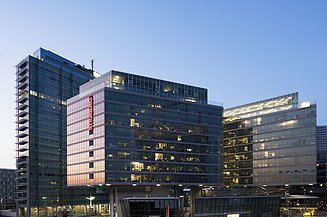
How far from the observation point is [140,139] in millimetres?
136875

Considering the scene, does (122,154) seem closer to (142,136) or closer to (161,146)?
(142,136)

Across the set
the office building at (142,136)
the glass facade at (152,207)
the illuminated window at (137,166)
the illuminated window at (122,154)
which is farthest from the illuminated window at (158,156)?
the glass facade at (152,207)

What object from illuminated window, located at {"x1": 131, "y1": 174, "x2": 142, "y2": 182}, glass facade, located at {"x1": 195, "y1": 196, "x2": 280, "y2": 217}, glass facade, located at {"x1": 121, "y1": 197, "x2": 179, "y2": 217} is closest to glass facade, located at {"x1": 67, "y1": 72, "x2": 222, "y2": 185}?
illuminated window, located at {"x1": 131, "y1": 174, "x2": 142, "y2": 182}

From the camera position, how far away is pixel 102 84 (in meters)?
142

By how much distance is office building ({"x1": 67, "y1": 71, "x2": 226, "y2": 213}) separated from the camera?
132m

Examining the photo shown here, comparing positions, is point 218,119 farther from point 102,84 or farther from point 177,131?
point 102,84

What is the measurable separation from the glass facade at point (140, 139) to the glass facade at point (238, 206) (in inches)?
1419

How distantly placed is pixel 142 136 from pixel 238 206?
1635 inches

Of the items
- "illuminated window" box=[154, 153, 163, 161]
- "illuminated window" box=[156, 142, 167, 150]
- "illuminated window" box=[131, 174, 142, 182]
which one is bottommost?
"illuminated window" box=[131, 174, 142, 182]

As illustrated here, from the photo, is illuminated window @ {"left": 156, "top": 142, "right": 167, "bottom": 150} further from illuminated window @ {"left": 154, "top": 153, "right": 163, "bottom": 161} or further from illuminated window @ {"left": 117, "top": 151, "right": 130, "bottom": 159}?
illuminated window @ {"left": 117, "top": 151, "right": 130, "bottom": 159}

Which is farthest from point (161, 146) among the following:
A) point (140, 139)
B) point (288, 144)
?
point (288, 144)

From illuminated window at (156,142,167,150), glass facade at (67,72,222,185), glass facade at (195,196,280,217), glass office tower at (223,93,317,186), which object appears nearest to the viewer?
glass facade at (195,196,280,217)

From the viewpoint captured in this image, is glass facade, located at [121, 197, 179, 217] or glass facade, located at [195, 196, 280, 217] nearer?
glass facade, located at [195, 196, 280, 217]

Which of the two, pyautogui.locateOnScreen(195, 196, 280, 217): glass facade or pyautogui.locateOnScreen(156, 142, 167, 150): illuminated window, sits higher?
pyautogui.locateOnScreen(156, 142, 167, 150): illuminated window
